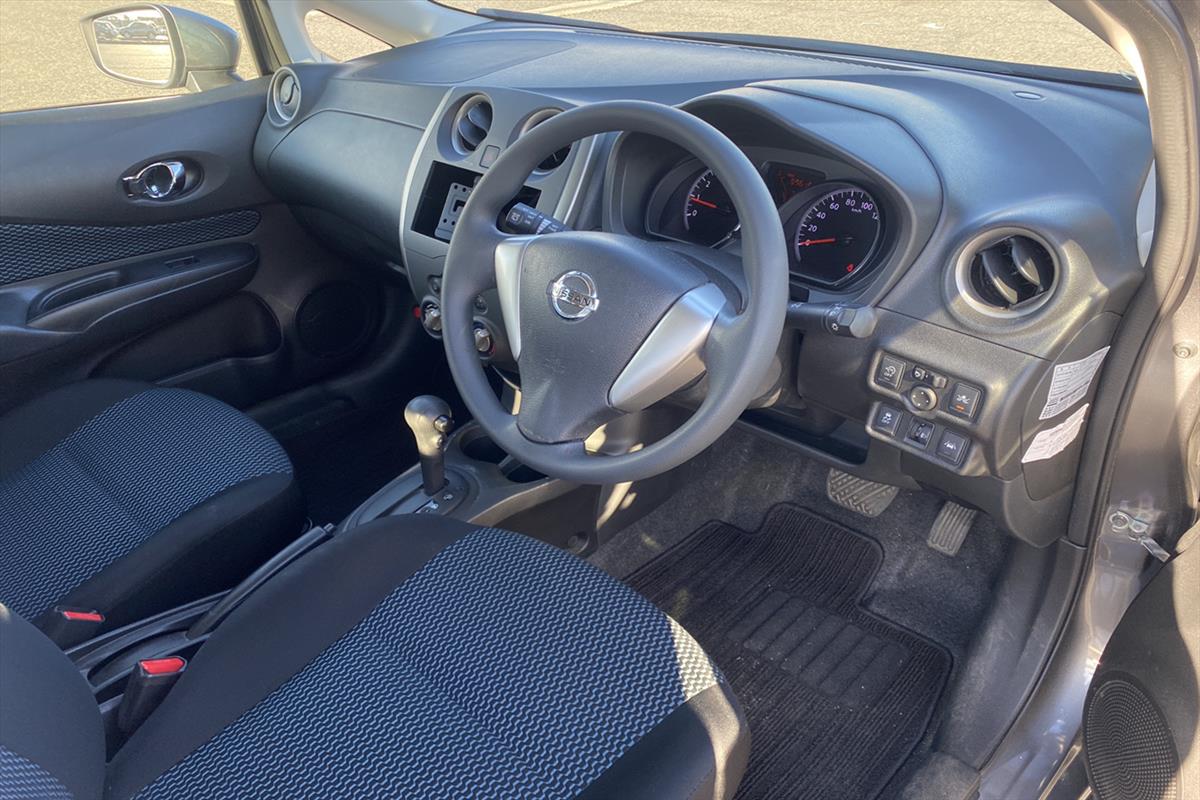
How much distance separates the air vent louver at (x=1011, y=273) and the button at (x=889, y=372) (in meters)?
0.14

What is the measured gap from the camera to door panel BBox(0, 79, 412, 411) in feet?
6.66

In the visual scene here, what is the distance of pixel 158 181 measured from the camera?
7.13ft

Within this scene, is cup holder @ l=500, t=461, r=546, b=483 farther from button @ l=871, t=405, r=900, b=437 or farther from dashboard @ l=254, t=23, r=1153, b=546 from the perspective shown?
button @ l=871, t=405, r=900, b=437

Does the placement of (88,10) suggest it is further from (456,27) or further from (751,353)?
(751,353)

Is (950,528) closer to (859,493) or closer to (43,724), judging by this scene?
(859,493)

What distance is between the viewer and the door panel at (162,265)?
203cm

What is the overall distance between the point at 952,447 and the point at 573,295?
0.54m

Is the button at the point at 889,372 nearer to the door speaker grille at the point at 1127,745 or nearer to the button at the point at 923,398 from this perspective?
the button at the point at 923,398

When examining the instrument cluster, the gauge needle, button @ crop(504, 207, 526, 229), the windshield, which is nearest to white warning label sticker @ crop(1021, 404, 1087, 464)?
the instrument cluster

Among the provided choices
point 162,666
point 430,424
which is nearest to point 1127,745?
point 430,424

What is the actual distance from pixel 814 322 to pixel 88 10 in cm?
186

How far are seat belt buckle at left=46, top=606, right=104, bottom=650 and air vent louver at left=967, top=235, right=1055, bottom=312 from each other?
128 cm

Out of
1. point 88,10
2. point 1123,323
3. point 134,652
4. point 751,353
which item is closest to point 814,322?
point 751,353

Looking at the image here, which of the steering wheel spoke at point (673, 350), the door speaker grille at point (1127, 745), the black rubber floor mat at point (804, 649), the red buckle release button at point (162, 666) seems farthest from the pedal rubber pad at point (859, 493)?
the red buckle release button at point (162, 666)
